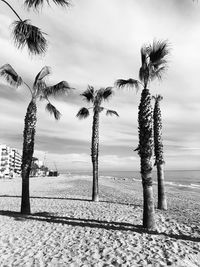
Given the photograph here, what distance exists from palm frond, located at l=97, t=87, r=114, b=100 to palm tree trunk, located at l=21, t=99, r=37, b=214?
6258 millimetres

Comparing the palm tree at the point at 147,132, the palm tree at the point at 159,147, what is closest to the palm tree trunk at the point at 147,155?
the palm tree at the point at 147,132

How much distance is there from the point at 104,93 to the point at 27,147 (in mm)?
7661

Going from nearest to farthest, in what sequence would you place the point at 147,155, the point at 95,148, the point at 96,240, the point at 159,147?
1. the point at 96,240
2. the point at 147,155
3. the point at 159,147
4. the point at 95,148

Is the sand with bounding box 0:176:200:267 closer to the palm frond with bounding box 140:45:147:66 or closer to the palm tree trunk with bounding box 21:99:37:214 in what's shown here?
the palm tree trunk with bounding box 21:99:37:214

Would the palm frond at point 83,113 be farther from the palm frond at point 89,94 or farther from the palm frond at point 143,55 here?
the palm frond at point 143,55

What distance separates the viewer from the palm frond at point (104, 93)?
18.9 meters

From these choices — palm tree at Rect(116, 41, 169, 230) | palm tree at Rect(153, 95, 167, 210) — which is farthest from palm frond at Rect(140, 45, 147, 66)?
palm tree at Rect(153, 95, 167, 210)

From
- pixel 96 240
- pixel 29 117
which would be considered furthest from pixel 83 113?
pixel 96 240

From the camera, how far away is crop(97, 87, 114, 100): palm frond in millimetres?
18859

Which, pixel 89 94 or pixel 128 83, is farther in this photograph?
pixel 89 94

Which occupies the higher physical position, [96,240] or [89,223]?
[89,223]

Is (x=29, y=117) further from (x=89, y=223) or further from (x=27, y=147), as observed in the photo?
(x=89, y=223)

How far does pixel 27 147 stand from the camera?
44.6 ft

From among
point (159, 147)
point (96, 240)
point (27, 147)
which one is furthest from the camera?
point (159, 147)
